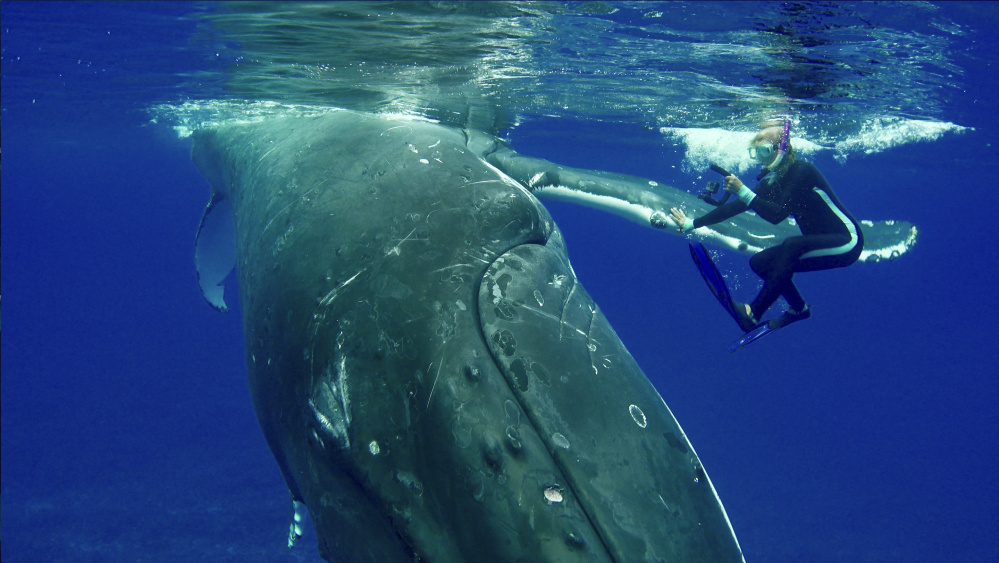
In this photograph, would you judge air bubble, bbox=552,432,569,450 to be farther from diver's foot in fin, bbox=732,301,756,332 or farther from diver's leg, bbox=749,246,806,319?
diver's leg, bbox=749,246,806,319

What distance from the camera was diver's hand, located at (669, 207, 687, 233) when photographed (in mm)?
7793

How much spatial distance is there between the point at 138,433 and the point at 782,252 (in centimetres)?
3261

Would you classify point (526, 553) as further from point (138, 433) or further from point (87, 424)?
point (87, 424)

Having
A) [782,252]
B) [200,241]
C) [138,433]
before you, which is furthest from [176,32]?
[138,433]

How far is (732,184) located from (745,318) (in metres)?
1.89

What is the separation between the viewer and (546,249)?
12.8ft

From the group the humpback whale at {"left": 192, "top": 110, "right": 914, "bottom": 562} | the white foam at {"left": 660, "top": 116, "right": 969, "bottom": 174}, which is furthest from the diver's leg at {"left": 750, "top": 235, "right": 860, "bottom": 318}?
the white foam at {"left": 660, "top": 116, "right": 969, "bottom": 174}

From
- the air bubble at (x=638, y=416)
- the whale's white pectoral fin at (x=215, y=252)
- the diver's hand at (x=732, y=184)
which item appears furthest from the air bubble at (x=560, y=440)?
the whale's white pectoral fin at (x=215, y=252)

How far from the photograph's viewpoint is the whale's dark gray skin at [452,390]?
2.63 meters

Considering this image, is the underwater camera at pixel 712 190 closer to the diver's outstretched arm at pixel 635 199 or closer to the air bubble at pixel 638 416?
the diver's outstretched arm at pixel 635 199

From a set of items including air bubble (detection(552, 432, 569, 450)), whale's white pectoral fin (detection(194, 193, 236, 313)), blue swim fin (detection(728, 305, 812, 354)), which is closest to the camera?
air bubble (detection(552, 432, 569, 450))

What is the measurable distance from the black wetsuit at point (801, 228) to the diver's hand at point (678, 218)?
18 centimetres

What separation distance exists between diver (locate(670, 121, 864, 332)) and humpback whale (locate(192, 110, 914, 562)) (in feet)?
14.4

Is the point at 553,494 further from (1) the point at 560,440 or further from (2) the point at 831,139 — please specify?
(2) the point at 831,139
